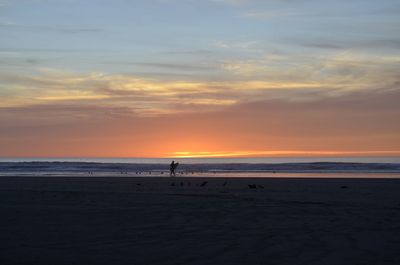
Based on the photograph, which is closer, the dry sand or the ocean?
the dry sand

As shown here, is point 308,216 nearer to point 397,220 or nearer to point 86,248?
point 397,220

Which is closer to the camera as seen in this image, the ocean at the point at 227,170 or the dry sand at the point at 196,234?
the dry sand at the point at 196,234

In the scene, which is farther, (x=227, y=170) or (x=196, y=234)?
(x=227, y=170)

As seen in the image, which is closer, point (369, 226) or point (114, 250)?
point (114, 250)

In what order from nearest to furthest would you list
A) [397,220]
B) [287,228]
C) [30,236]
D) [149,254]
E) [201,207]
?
[149,254]
[30,236]
[287,228]
[397,220]
[201,207]

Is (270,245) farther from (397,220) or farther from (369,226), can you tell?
(397,220)

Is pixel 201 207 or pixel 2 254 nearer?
pixel 2 254

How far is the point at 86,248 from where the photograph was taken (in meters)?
8.36

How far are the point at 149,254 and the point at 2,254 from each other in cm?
220

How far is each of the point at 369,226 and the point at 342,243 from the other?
211 centimetres

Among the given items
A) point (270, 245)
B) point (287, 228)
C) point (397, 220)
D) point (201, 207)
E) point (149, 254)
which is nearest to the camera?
point (149, 254)

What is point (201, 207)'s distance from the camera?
1415cm

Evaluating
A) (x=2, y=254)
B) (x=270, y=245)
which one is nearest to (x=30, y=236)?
(x=2, y=254)

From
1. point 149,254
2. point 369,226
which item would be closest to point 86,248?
point 149,254
